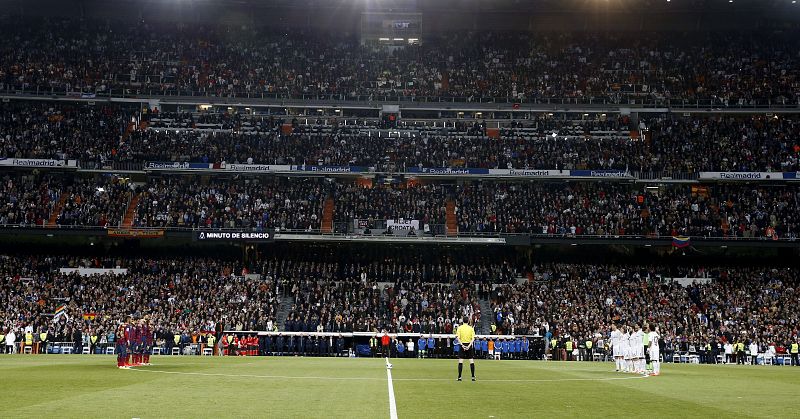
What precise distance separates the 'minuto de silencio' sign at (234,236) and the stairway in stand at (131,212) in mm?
5681

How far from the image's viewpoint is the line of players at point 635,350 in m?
31.9

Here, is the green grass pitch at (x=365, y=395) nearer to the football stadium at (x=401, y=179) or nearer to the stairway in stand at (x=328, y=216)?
the football stadium at (x=401, y=179)

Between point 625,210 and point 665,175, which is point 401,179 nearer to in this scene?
point 625,210

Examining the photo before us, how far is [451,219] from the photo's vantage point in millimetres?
64500

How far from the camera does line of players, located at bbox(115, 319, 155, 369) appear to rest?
31.0 metres

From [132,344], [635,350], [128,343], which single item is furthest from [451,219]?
[128,343]

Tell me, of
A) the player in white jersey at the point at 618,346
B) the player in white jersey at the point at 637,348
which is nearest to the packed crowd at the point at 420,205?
the player in white jersey at the point at 618,346

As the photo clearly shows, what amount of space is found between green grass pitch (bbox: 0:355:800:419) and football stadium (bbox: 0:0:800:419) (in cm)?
1600

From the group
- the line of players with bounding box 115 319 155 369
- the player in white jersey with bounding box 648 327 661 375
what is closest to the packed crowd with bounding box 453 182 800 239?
the player in white jersey with bounding box 648 327 661 375

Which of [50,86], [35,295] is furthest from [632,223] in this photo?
[50,86]

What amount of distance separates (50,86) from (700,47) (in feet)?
196

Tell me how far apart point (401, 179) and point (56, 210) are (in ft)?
91.1

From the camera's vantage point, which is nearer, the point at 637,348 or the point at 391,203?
the point at 637,348

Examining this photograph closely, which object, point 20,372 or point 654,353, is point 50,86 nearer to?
point 20,372
